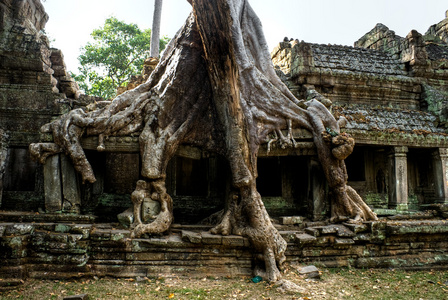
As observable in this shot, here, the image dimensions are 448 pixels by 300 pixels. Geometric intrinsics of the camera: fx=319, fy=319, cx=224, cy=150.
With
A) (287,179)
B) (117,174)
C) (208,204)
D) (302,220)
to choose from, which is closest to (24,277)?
(117,174)

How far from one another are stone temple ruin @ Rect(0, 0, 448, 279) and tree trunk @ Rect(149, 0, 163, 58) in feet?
17.3

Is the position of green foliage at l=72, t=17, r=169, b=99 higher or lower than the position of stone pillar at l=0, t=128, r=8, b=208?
higher

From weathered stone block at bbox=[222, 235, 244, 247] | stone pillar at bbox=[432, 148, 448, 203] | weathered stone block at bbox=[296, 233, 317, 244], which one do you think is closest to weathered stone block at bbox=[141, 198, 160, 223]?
weathered stone block at bbox=[222, 235, 244, 247]

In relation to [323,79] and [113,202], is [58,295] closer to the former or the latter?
[113,202]

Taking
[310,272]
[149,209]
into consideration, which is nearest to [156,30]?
[149,209]

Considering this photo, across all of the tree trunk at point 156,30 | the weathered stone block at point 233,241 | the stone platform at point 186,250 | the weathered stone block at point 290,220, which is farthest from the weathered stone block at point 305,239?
the tree trunk at point 156,30

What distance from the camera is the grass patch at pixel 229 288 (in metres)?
4.12

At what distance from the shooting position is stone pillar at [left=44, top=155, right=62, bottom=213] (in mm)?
5598

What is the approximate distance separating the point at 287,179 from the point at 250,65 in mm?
3048

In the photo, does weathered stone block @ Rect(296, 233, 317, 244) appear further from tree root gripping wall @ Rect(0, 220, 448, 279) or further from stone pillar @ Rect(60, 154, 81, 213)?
stone pillar @ Rect(60, 154, 81, 213)

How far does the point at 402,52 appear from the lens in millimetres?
10055

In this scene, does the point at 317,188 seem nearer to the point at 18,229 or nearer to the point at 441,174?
the point at 441,174

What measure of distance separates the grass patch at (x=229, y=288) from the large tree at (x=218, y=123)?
645 millimetres

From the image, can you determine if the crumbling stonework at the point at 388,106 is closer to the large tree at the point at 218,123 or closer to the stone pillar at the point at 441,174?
the stone pillar at the point at 441,174
